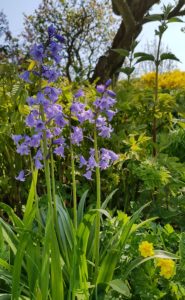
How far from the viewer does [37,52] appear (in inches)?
72.2

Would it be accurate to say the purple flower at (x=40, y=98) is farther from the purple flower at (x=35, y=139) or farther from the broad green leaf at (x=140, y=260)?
the broad green leaf at (x=140, y=260)

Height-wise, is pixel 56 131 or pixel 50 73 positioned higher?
pixel 50 73

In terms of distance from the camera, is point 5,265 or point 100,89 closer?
point 100,89

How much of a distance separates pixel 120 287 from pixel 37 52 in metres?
0.98

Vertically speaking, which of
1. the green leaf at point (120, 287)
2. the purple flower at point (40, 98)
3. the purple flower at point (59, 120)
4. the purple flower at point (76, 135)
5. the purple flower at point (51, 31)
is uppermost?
the purple flower at point (51, 31)

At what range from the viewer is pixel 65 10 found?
21.5m

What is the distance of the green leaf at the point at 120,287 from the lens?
1997mm

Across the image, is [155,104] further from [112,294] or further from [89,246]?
[112,294]

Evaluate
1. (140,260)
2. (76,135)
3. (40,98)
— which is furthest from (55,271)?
(40,98)

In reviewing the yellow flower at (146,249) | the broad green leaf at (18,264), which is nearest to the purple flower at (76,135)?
the broad green leaf at (18,264)

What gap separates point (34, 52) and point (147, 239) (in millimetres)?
1037

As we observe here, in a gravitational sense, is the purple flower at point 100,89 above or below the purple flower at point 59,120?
above

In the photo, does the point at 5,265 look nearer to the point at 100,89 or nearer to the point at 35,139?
the point at 35,139

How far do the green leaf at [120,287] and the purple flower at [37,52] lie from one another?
3.08 ft
